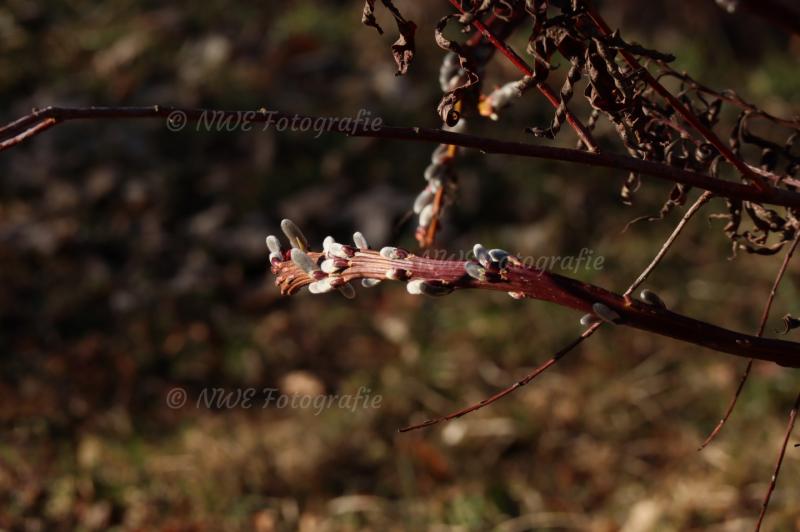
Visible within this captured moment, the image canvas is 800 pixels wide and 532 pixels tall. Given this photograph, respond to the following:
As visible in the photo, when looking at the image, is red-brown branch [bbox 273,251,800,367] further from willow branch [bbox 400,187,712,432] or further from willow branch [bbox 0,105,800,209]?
willow branch [bbox 0,105,800,209]

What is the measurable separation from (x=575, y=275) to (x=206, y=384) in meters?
1.29

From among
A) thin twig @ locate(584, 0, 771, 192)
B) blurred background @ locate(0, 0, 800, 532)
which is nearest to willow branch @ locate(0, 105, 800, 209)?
thin twig @ locate(584, 0, 771, 192)

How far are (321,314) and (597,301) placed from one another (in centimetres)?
228

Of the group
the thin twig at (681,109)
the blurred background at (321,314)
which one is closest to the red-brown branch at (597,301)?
the thin twig at (681,109)

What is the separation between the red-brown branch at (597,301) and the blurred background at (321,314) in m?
1.39

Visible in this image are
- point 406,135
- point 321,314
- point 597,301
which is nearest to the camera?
point 406,135

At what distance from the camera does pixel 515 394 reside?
2.78 m

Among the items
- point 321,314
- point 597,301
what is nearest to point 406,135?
point 597,301

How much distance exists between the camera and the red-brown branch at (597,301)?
3.17 feet

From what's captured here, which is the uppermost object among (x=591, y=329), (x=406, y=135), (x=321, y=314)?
(x=321, y=314)

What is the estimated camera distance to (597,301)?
38.4 inches

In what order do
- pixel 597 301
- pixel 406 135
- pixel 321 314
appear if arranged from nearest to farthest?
pixel 406 135 → pixel 597 301 → pixel 321 314

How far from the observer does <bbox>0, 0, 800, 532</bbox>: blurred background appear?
2.46 metres

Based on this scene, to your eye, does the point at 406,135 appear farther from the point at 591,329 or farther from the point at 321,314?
the point at 321,314
